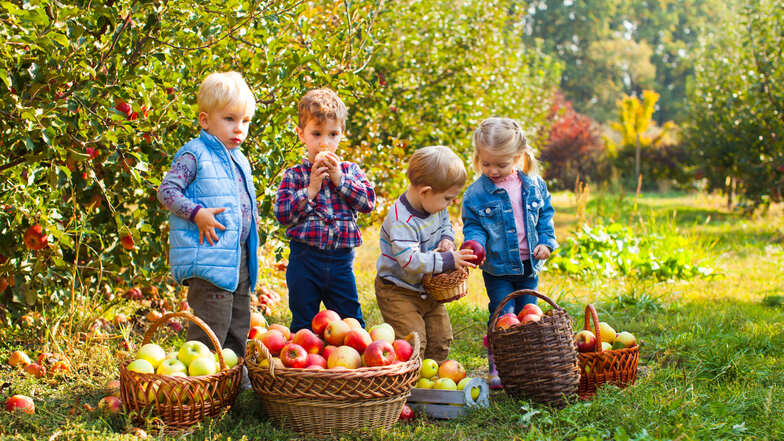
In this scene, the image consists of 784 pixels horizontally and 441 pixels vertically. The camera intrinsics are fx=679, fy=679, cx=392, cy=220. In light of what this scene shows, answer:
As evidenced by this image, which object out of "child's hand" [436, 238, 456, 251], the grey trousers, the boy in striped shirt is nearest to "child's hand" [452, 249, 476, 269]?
the boy in striped shirt

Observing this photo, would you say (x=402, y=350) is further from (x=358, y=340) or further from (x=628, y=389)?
(x=628, y=389)

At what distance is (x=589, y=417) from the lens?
9.39 feet

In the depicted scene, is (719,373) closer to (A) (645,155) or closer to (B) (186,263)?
(B) (186,263)

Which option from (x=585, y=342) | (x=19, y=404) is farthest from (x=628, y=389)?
(x=19, y=404)

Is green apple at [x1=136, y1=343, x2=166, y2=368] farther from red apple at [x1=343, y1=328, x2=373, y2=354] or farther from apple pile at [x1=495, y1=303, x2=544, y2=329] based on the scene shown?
apple pile at [x1=495, y1=303, x2=544, y2=329]

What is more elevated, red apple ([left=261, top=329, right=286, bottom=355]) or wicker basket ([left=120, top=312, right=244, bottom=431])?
red apple ([left=261, top=329, right=286, bottom=355])

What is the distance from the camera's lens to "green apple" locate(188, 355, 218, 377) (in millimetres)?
2807

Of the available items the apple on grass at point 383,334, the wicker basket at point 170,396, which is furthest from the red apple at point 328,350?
the wicker basket at point 170,396

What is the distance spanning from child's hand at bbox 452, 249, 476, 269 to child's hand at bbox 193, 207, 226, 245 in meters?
1.15

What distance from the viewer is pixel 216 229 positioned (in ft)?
10.2

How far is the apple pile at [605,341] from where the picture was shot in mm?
3430

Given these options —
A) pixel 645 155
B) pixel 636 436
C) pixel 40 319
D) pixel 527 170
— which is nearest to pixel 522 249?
pixel 527 170

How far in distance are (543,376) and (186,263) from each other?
1.70 meters

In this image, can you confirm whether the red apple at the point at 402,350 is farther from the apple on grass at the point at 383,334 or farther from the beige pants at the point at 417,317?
the beige pants at the point at 417,317
